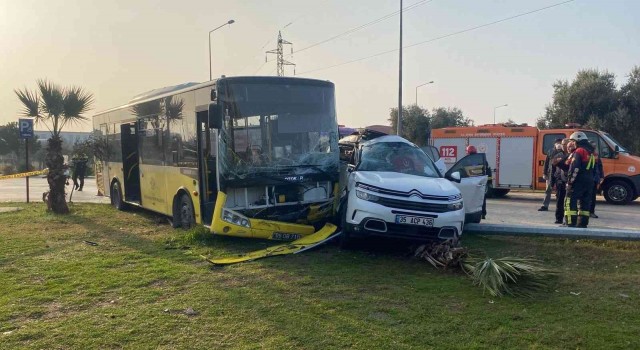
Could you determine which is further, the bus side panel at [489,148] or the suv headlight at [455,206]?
the bus side panel at [489,148]

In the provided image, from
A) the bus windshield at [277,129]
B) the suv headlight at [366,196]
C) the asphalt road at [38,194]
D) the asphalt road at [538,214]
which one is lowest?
the asphalt road at [38,194]

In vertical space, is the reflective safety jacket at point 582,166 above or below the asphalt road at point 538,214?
above

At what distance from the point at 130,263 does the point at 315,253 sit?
2.83m

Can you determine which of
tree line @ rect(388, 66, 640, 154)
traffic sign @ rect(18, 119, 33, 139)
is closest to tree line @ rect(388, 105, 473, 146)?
tree line @ rect(388, 66, 640, 154)

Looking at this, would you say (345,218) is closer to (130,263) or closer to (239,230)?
(239,230)

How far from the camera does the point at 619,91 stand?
32.1m

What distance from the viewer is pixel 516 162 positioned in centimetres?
1947

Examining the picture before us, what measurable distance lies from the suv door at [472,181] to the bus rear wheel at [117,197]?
9.68 meters

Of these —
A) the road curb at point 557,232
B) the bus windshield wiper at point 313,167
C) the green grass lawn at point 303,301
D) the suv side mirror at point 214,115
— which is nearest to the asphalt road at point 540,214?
the road curb at point 557,232

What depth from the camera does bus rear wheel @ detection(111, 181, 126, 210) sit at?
15.6 metres

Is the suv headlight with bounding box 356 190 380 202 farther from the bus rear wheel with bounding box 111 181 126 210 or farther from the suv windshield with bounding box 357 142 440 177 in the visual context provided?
the bus rear wheel with bounding box 111 181 126 210

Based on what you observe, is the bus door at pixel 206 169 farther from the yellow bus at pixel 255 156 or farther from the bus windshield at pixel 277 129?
the bus windshield at pixel 277 129

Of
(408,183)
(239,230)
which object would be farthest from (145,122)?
(408,183)

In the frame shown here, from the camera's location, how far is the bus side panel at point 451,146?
21.0 meters
